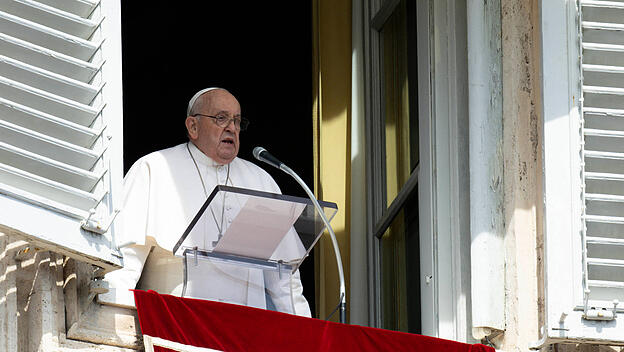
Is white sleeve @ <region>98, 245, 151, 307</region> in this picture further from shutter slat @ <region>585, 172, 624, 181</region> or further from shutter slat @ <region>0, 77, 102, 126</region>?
shutter slat @ <region>585, 172, 624, 181</region>

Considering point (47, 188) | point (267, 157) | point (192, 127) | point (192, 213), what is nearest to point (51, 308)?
point (47, 188)

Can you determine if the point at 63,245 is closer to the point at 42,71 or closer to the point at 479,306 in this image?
the point at 42,71

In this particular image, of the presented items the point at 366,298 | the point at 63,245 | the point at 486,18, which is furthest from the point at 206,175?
the point at 63,245

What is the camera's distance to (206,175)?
6062mm

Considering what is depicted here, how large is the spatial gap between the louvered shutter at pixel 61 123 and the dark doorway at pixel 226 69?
13.6ft

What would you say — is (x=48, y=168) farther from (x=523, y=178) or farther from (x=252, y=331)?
(x=523, y=178)

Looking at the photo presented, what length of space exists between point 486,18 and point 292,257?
123 cm

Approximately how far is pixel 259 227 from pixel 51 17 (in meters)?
1.03

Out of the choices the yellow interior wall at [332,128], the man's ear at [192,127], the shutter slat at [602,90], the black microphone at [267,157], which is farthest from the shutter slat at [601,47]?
the yellow interior wall at [332,128]

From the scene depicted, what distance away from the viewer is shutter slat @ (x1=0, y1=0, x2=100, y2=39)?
14.6ft

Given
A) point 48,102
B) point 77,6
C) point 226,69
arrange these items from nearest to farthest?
point 48,102, point 77,6, point 226,69

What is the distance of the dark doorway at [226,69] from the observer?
342 inches

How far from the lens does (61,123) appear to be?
172 inches

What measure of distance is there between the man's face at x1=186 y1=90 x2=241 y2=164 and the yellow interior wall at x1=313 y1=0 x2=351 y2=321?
793mm
